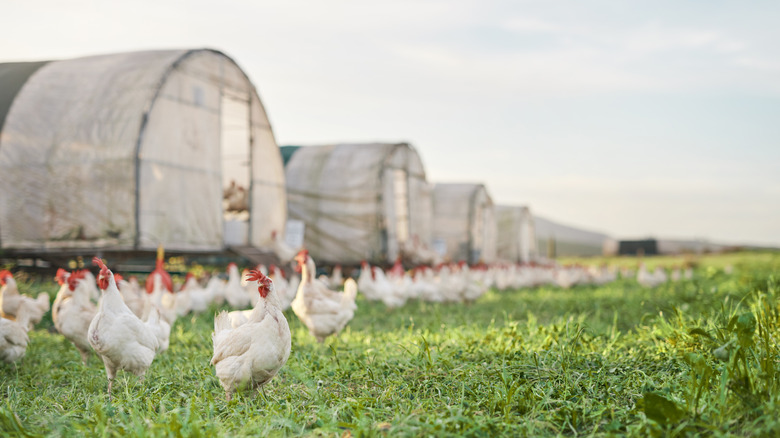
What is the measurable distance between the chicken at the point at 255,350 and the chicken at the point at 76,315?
2014mm

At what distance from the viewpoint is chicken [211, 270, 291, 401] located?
12.0ft

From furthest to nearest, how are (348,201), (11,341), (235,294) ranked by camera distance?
(348,201) → (235,294) → (11,341)

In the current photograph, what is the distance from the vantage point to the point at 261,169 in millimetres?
13750

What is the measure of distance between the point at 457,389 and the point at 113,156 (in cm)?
838

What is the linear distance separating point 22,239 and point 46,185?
42.8 inches

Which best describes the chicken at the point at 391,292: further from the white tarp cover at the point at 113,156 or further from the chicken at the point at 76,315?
the chicken at the point at 76,315

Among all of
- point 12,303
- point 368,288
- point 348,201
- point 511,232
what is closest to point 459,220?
point 511,232

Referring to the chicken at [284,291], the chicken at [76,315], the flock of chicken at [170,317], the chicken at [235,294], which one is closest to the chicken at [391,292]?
the flock of chicken at [170,317]

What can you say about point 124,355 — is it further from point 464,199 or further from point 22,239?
point 464,199

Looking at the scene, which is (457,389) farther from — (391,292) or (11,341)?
(391,292)

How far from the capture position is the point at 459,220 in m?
22.8

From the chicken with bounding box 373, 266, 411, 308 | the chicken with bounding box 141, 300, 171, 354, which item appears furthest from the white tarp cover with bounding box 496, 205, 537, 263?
the chicken with bounding box 141, 300, 171, 354

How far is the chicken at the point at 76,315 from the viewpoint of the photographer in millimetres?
5176

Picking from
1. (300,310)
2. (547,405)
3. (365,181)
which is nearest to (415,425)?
(547,405)
